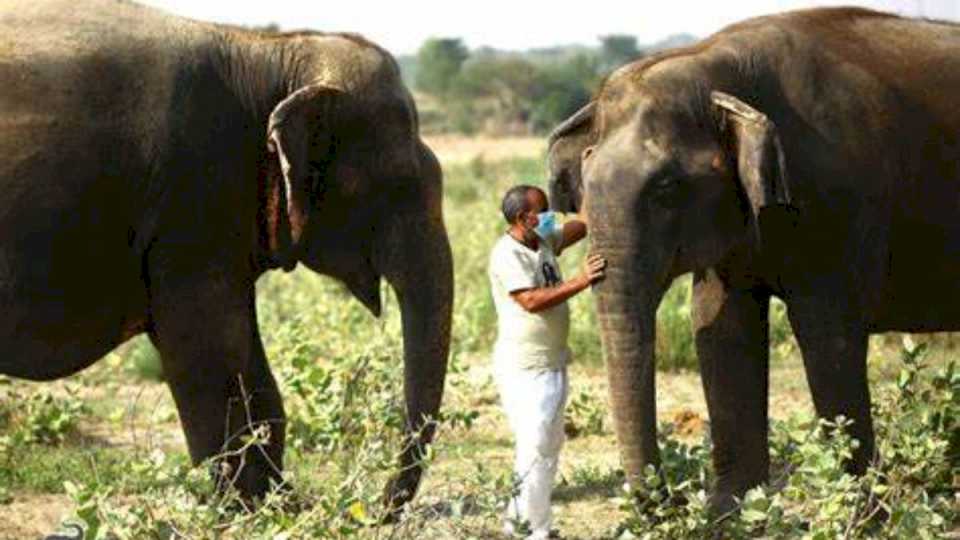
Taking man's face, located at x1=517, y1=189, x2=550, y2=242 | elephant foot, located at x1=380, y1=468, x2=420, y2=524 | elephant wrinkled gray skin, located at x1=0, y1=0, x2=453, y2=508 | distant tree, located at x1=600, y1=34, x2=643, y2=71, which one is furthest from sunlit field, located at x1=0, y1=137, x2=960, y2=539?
distant tree, located at x1=600, y1=34, x2=643, y2=71

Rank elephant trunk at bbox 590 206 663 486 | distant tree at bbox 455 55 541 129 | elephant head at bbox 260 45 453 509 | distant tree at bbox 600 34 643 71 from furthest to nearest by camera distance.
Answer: distant tree at bbox 600 34 643 71 < distant tree at bbox 455 55 541 129 < elephant head at bbox 260 45 453 509 < elephant trunk at bbox 590 206 663 486

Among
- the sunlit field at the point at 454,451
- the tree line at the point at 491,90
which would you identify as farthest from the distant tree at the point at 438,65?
the sunlit field at the point at 454,451

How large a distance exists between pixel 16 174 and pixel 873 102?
11.1ft

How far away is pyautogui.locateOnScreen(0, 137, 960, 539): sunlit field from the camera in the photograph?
27.6 ft

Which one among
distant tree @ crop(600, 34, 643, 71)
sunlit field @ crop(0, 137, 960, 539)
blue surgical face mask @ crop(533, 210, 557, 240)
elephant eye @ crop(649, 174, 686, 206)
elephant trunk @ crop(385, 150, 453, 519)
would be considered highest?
elephant eye @ crop(649, 174, 686, 206)

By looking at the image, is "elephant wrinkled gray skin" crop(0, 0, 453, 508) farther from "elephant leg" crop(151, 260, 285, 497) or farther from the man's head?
the man's head

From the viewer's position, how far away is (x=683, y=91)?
927 cm

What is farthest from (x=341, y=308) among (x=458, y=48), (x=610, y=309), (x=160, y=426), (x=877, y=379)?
(x=458, y=48)

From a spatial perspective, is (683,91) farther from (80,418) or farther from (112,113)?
(80,418)

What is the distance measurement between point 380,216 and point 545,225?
0.75 metres

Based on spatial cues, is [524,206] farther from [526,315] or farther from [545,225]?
[526,315]

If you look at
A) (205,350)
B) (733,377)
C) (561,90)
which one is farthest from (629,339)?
(561,90)

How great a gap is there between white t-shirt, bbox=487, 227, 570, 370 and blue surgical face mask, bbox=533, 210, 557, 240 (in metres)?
0.08

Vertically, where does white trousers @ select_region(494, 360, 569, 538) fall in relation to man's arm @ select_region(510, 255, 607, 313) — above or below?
below
